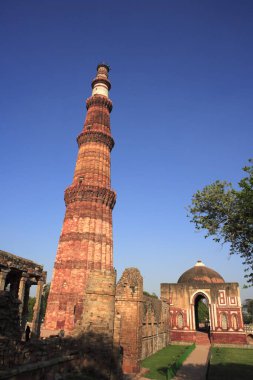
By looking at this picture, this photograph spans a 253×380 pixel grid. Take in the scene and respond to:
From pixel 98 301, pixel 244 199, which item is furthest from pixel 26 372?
Answer: pixel 244 199

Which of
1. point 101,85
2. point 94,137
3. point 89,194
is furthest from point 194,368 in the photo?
point 101,85

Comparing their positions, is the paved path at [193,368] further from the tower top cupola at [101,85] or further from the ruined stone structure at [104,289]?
the tower top cupola at [101,85]

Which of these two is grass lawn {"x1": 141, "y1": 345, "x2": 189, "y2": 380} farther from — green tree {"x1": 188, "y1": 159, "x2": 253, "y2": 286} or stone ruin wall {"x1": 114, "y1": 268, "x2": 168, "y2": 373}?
green tree {"x1": 188, "y1": 159, "x2": 253, "y2": 286}

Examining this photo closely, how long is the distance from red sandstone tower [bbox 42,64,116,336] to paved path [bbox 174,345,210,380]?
6.63 metres

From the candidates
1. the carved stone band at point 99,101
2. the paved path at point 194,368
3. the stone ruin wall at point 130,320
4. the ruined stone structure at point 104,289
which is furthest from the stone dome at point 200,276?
the carved stone band at point 99,101

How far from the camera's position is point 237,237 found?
11.4 meters

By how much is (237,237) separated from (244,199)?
1.74 metres

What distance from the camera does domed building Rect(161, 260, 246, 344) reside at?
2972cm

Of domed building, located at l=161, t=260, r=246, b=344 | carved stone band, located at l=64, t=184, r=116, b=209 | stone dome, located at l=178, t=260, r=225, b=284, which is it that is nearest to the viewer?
carved stone band, located at l=64, t=184, r=116, b=209

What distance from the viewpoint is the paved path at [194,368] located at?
51.3ft

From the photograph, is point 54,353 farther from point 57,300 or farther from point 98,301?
point 57,300

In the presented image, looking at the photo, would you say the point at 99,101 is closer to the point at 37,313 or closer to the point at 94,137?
the point at 94,137

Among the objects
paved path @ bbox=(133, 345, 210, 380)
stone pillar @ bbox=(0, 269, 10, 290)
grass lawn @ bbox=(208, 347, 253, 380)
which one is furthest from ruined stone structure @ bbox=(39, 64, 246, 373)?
grass lawn @ bbox=(208, 347, 253, 380)

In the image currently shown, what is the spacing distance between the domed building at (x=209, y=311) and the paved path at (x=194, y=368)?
7185 millimetres
